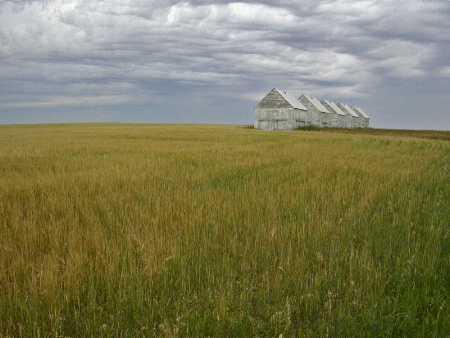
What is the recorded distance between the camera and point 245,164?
10.6 m

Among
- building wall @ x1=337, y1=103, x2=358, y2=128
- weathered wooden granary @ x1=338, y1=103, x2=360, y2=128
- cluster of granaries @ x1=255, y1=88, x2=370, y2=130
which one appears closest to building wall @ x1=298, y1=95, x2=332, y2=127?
cluster of granaries @ x1=255, y1=88, x2=370, y2=130

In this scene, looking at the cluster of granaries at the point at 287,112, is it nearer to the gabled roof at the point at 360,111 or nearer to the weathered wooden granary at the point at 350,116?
the weathered wooden granary at the point at 350,116

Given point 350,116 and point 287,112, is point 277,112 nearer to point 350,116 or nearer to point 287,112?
point 287,112

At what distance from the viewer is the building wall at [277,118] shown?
54.9 m

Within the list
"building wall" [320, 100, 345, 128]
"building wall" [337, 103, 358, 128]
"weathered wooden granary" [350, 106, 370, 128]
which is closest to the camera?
"building wall" [320, 100, 345, 128]

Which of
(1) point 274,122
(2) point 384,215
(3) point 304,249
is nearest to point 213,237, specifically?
(3) point 304,249

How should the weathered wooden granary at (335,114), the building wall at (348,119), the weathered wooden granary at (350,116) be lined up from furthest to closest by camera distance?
the weathered wooden granary at (350,116), the building wall at (348,119), the weathered wooden granary at (335,114)

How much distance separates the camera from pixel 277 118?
181ft

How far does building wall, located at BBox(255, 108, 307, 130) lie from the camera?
2160 inches

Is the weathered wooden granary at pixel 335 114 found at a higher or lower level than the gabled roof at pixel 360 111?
lower

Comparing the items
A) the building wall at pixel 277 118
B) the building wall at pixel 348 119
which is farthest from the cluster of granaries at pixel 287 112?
the building wall at pixel 348 119

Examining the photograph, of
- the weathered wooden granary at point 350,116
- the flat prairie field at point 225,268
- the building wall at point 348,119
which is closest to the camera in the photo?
the flat prairie field at point 225,268

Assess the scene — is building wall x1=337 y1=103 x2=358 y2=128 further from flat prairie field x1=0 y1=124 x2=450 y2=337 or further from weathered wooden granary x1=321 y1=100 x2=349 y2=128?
flat prairie field x1=0 y1=124 x2=450 y2=337

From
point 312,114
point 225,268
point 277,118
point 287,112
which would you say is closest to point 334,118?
point 312,114
